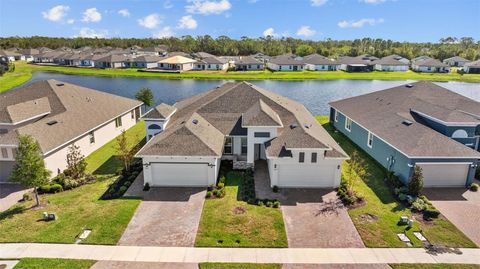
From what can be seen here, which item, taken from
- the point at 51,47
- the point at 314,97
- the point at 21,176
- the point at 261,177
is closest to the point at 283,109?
the point at 261,177

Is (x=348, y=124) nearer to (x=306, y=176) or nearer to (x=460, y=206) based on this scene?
(x=306, y=176)

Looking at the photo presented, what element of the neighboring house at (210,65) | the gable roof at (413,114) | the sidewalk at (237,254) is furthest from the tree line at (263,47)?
the sidewalk at (237,254)

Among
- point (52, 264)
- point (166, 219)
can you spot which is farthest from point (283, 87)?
point (52, 264)

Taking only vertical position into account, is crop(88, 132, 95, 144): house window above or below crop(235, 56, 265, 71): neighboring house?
below

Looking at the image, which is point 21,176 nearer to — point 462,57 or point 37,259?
point 37,259

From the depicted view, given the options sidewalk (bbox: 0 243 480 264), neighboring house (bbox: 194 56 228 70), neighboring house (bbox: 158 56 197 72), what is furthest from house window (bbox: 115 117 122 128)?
neighboring house (bbox: 194 56 228 70)

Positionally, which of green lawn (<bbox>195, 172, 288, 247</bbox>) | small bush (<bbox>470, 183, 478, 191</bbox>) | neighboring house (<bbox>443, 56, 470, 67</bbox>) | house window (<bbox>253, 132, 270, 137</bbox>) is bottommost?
green lawn (<bbox>195, 172, 288, 247</bbox>)

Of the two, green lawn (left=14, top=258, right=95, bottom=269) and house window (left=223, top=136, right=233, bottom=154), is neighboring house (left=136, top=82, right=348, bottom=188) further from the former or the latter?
green lawn (left=14, top=258, right=95, bottom=269)
